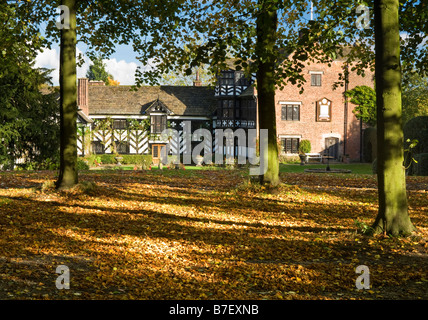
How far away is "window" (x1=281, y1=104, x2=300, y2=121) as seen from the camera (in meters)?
39.7

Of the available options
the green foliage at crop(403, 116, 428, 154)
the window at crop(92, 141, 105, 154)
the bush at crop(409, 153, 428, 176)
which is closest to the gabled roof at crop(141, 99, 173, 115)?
the window at crop(92, 141, 105, 154)

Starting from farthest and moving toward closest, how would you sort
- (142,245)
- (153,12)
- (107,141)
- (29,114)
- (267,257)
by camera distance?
(107,141), (29,114), (153,12), (142,245), (267,257)

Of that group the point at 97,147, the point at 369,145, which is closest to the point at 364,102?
the point at 369,145

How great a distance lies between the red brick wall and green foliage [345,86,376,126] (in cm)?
57

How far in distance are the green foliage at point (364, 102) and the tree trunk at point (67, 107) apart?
3262 cm

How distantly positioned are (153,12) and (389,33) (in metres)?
7.54

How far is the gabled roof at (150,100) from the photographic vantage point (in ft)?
144

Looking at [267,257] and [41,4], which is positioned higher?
[41,4]

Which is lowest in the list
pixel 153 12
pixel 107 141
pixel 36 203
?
pixel 36 203


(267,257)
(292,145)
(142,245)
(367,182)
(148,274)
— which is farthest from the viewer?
(292,145)

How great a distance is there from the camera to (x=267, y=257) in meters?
6.81

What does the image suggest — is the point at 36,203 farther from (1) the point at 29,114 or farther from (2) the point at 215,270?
(1) the point at 29,114
